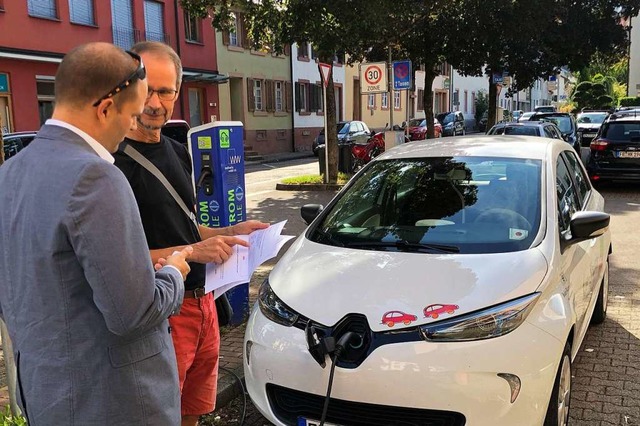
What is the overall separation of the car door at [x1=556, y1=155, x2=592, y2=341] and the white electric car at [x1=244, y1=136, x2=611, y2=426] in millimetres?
16

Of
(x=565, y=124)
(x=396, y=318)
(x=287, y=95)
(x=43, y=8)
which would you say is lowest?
(x=396, y=318)

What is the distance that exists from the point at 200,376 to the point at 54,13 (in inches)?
740

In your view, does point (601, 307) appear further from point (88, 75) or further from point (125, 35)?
point (125, 35)

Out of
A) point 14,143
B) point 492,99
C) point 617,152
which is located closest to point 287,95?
point 492,99

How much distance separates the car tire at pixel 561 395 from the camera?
287cm

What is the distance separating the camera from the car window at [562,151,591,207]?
4.61 m

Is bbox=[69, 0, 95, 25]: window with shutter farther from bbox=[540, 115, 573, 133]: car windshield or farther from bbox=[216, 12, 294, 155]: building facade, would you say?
bbox=[540, 115, 573, 133]: car windshield

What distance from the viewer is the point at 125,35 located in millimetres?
20953

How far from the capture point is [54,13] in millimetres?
18312

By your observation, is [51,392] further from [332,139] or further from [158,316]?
[332,139]

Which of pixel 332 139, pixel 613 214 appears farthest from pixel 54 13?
pixel 613 214

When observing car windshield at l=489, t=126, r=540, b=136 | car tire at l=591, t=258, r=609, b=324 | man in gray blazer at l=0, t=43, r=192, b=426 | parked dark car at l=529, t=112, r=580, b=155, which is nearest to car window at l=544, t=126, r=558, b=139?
car windshield at l=489, t=126, r=540, b=136

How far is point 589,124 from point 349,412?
955 inches

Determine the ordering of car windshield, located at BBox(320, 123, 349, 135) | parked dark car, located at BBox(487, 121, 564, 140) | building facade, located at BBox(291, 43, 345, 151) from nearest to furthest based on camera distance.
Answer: parked dark car, located at BBox(487, 121, 564, 140) → car windshield, located at BBox(320, 123, 349, 135) → building facade, located at BBox(291, 43, 345, 151)
